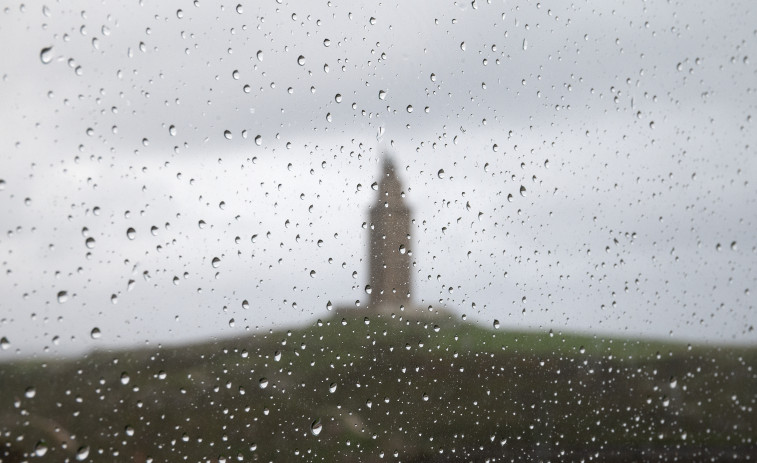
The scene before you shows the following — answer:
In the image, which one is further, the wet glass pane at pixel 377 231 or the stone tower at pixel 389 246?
the stone tower at pixel 389 246

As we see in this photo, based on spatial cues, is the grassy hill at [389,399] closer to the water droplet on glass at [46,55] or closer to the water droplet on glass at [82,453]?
the water droplet on glass at [82,453]

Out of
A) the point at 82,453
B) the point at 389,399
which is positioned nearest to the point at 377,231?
the point at 389,399

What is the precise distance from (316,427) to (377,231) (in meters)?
0.29

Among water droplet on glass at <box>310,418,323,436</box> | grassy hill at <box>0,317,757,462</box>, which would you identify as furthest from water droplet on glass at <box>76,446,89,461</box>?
water droplet on glass at <box>310,418,323,436</box>

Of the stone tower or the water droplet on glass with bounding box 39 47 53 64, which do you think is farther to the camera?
the stone tower

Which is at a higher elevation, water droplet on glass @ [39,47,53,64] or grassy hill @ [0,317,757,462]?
water droplet on glass @ [39,47,53,64]

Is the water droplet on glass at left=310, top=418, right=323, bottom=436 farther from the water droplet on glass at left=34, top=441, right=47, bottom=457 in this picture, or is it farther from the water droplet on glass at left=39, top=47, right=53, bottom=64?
the water droplet on glass at left=39, top=47, right=53, bottom=64

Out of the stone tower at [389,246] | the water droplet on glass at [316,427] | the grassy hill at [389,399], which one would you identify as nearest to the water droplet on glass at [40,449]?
the grassy hill at [389,399]

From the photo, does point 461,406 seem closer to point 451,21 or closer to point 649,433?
point 649,433

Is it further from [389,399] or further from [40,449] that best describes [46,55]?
[389,399]

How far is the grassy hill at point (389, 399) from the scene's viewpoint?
2.42 feet

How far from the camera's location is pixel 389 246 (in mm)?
952

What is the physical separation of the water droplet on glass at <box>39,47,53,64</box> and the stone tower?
448 millimetres

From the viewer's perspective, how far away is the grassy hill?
0.74 m
